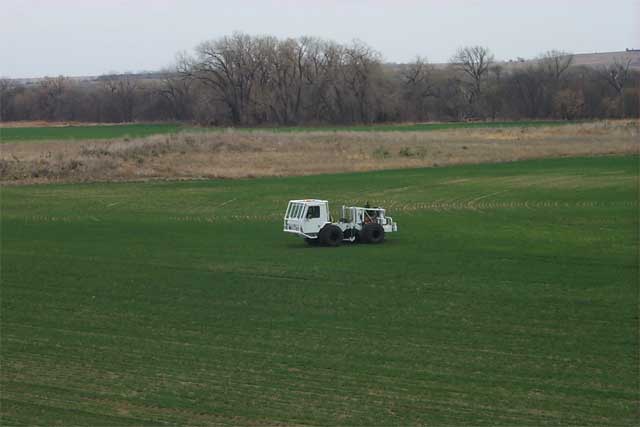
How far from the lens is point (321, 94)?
419 ft

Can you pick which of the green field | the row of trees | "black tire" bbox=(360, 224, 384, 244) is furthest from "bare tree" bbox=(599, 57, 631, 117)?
"black tire" bbox=(360, 224, 384, 244)

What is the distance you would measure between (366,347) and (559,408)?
4628 mm

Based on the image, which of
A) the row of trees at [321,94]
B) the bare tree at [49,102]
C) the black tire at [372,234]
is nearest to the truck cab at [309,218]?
the black tire at [372,234]

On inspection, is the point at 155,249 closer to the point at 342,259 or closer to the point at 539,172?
the point at 342,259

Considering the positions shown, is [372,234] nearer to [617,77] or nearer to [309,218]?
[309,218]

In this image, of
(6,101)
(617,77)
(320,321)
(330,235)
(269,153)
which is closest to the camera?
(320,321)

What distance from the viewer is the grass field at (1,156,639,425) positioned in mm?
15469

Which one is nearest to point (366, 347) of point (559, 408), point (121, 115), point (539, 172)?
point (559, 408)

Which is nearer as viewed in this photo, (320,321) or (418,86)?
(320,321)

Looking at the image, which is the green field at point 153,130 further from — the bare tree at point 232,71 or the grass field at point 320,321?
the grass field at point 320,321

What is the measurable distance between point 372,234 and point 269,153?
34772 millimetres

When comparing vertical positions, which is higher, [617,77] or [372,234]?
[617,77]

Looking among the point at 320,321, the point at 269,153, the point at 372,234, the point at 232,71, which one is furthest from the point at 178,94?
the point at 320,321

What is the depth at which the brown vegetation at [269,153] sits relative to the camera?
58625mm
